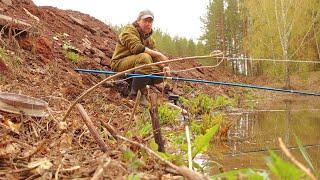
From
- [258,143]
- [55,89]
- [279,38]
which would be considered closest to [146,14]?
[55,89]

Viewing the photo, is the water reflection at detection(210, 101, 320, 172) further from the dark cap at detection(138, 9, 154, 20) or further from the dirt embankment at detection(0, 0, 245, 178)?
the dark cap at detection(138, 9, 154, 20)

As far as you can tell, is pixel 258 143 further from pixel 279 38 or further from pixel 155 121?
pixel 279 38

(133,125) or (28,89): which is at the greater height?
(28,89)

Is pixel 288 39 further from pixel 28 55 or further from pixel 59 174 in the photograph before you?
pixel 59 174

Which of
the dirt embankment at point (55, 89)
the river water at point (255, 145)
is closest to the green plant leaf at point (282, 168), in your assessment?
the dirt embankment at point (55, 89)

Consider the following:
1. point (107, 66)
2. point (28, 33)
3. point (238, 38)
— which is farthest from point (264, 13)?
point (28, 33)

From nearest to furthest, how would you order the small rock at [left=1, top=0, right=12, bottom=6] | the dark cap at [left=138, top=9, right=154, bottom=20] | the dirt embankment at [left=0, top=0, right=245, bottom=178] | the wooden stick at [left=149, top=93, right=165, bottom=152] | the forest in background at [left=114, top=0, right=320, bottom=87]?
1. the dirt embankment at [left=0, top=0, right=245, bottom=178]
2. the wooden stick at [left=149, top=93, right=165, bottom=152]
3. the dark cap at [left=138, top=9, right=154, bottom=20]
4. the small rock at [left=1, top=0, right=12, bottom=6]
5. the forest in background at [left=114, top=0, right=320, bottom=87]

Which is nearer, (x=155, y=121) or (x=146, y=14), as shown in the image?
(x=155, y=121)

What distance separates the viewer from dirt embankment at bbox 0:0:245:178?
195 centimetres

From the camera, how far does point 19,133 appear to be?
262 cm

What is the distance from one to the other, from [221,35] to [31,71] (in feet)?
106

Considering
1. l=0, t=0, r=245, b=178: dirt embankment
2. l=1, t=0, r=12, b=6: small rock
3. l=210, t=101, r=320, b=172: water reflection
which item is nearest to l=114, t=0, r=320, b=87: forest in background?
l=0, t=0, r=245, b=178: dirt embankment

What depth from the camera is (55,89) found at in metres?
5.42

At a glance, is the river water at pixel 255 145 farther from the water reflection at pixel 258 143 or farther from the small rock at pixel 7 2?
the small rock at pixel 7 2
